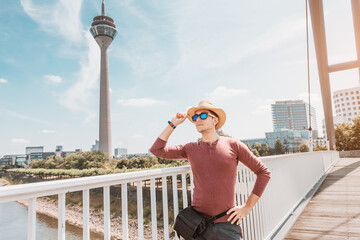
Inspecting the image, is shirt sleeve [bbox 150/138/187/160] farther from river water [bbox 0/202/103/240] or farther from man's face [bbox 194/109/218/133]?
river water [bbox 0/202/103/240]

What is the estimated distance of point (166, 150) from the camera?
68.0 inches

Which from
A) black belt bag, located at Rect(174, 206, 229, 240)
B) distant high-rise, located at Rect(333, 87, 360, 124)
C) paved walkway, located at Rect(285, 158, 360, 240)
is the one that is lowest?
paved walkway, located at Rect(285, 158, 360, 240)

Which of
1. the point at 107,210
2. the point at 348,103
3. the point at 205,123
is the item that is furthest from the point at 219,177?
the point at 348,103

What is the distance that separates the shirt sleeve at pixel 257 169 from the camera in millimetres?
1498

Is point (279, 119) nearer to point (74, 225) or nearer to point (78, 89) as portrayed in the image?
point (78, 89)

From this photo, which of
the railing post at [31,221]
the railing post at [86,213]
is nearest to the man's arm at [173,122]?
the railing post at [86,213]

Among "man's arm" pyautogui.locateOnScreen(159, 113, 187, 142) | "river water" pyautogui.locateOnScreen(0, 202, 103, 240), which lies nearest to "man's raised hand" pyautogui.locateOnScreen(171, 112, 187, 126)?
"man's arm" pyautogui.locateOnScreen(159, 113, 187, 142)

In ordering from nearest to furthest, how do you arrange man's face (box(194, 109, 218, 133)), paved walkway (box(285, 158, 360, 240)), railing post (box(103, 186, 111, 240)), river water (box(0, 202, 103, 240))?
1. railing post (box(103, 186, 111, 240))
2. man's face (box(194, 109, 218, 133))
3. paved walkway (box(285, 158, 360, 240))
4. river water (box(0, 202, 103, 240))

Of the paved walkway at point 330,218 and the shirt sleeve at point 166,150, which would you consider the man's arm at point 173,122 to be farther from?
the paved walkway at point 330,218

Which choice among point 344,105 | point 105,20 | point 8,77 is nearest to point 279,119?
point 344,105

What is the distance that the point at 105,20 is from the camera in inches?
3226

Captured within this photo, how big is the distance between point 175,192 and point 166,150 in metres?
0.36

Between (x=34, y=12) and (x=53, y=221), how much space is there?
8644cm

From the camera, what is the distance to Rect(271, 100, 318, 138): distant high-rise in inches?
6063
